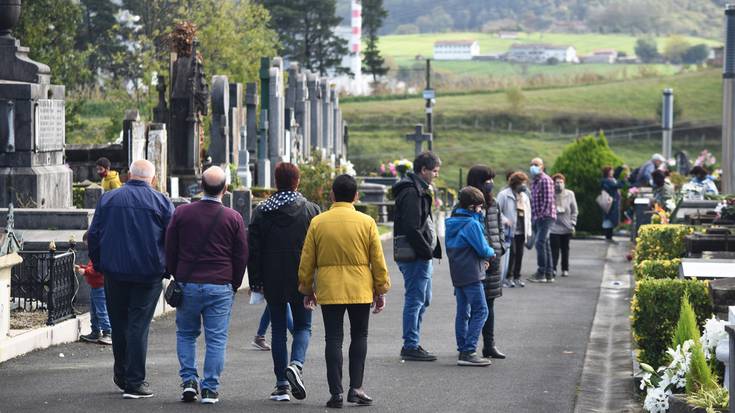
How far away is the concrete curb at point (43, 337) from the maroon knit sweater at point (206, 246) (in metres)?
2.55

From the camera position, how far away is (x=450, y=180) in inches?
2889

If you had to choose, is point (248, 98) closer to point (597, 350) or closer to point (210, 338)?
point (597, 350)

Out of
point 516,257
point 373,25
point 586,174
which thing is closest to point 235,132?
point 586,174

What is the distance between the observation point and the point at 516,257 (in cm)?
2138

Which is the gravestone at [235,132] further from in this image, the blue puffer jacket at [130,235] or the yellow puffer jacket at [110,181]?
the blue puffer jacket at [130,235]

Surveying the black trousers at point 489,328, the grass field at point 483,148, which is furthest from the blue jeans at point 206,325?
the grass field at point 483,148

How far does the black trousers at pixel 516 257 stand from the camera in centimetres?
2134

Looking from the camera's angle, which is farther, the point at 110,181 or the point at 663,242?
the point at 110,181

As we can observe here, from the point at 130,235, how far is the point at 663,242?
7924 mm

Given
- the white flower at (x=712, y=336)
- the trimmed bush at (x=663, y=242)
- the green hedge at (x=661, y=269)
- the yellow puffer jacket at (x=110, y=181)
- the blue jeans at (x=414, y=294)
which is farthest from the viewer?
the yellow puffer jacket at (x=110, y=181)

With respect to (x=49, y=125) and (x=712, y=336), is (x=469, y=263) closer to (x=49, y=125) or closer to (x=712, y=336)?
(x=712, y=336)

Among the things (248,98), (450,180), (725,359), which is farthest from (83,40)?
(725,359)

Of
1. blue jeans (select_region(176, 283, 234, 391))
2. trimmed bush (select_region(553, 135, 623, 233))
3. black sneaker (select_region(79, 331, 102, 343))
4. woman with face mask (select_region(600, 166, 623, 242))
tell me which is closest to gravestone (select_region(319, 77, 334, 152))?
trimmed bush (select_region(553, 135, 623, 233))

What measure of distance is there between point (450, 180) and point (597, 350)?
58538 mm
